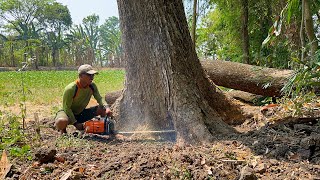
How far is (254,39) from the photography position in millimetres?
11133

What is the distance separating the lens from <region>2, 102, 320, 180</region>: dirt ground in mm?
2182

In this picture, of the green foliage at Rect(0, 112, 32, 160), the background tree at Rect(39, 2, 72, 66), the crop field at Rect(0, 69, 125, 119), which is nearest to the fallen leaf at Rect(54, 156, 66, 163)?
the green foliage at Rect(0, 112, 32, 160)

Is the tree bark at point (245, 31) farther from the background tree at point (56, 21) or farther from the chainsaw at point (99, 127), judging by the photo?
the background tree at point (56, 21)

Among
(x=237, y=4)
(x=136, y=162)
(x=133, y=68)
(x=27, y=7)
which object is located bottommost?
(x=136, y=162)

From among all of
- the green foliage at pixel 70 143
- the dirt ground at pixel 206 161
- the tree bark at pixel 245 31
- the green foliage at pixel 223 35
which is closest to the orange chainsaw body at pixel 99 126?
the green foliage at pixel 70 143

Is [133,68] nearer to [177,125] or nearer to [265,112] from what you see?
[177,125]

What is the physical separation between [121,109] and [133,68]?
59 cm

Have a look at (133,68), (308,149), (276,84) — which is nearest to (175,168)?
(308,149)

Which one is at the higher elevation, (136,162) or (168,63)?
(168,63)

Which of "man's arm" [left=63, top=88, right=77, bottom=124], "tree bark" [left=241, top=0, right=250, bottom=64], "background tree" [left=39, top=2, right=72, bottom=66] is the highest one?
"background tree" [left=39, top=2, right=72, bottom=66]

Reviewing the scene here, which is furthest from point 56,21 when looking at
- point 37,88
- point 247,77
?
point 247,77

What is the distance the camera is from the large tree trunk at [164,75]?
332cm

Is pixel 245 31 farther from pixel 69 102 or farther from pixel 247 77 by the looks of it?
pixel 69 102

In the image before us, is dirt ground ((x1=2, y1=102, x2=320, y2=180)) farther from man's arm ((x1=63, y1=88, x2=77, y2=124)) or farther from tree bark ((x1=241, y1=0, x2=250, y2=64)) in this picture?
tree bark ((x1=241, y1=0, x2=250, y2=64))
